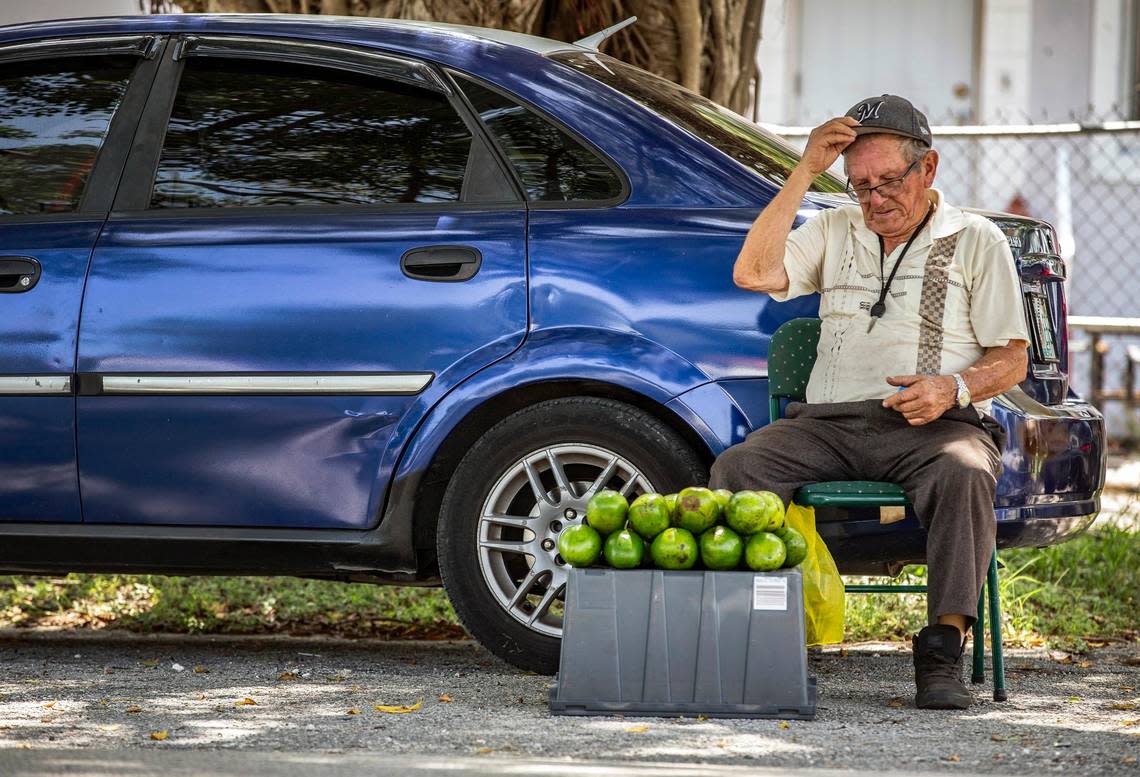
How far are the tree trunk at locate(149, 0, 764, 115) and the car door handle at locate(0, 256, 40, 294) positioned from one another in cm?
225

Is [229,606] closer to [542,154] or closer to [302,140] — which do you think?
[302,140]

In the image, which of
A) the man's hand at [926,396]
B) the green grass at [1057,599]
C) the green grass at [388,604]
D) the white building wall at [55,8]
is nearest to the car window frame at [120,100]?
the green grass at [388,604]

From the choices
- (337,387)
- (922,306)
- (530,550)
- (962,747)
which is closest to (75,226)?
(337,387)

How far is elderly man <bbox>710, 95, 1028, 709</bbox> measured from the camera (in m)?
4.11

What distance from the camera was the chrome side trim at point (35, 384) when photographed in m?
4.50

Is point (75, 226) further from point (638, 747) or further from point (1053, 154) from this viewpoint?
point (1053, 154)

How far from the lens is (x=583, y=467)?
4461mm

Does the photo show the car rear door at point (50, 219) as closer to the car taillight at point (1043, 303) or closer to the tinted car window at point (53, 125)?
the tinted car window at point (53, 125)

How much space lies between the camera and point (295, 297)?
4430mm

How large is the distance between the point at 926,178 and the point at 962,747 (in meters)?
1.53

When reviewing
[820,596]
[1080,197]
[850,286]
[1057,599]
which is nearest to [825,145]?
[850,286]

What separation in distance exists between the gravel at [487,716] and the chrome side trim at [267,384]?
802 mm

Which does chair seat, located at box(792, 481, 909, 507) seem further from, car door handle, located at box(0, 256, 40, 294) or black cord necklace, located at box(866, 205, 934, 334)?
car door handle, located at box(0, 256, 40, 294)

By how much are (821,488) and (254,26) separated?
205 centimetres
